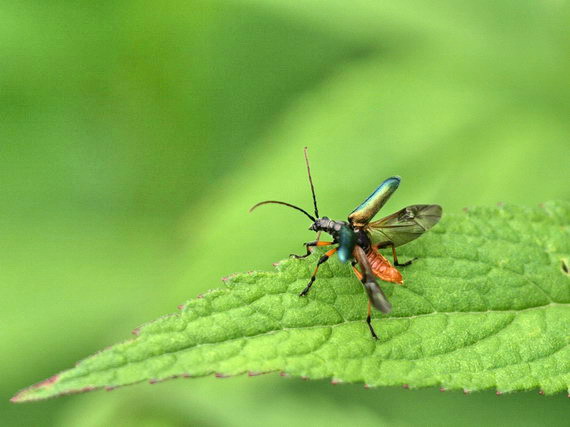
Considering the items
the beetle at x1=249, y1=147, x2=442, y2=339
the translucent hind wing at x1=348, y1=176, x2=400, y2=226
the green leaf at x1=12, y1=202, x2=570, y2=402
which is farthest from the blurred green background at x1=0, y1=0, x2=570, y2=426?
the green leaf at x1=12, y1=202, x2=570, y2=402

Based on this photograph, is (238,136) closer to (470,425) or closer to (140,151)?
(140,151)

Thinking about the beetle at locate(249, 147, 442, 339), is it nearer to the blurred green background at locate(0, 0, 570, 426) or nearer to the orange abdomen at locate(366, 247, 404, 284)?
the orange abdomen at locate(366, 247, 404, 284)

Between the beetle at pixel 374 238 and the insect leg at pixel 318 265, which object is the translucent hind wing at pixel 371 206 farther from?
the insect leg at pixel 318 265

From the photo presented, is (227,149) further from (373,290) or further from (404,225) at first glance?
(373,290)

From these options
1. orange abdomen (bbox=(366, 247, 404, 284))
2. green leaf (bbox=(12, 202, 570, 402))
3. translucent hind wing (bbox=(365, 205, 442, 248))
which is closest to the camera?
green leaf (bbox=(12, 202, 570, 402))

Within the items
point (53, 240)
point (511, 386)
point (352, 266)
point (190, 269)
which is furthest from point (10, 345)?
point (511, 386)

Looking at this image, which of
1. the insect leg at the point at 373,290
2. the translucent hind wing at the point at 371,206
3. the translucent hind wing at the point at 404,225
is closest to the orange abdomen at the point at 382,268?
the insect leg at the point at 373,290

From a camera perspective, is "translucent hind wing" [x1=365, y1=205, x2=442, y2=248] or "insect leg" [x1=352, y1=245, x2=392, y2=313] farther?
"translucent hind wing" [x1=365, y1=205, x2=442, y2=248]

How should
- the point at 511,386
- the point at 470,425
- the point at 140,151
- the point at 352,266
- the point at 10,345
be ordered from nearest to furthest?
1. the point at 511,386
2. the point at 352,266
3. the point at 470,425
4. the point at 10,345
5. the point at 140,151
